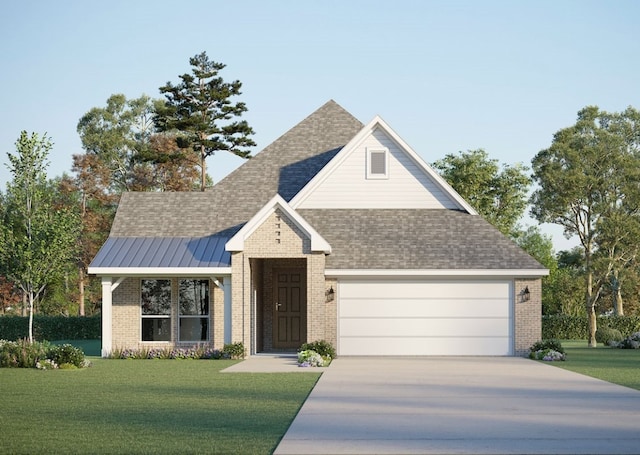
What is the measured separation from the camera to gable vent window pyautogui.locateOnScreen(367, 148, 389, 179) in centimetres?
2967

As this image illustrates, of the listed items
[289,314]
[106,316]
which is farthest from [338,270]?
[106,316]

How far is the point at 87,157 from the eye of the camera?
5909 cm

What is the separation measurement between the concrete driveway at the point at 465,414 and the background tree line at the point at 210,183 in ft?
54.9

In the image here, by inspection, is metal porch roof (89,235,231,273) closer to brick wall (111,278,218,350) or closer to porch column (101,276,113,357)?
porch column (101,276,113,357)

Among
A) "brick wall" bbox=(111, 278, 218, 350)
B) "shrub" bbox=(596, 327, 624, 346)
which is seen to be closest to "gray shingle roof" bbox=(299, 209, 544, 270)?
"brick wall" bbox=(111, 278, 218, 350)

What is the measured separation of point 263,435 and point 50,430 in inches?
115

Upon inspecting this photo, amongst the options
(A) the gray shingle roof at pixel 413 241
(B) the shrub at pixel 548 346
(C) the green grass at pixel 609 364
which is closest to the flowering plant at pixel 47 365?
(A) the gray shingle roof at pixel 413 241

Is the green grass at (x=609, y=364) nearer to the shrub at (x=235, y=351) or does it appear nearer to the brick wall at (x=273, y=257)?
the brick wall at (x=273, y=257)

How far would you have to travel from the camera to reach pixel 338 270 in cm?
2720

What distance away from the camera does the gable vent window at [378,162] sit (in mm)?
29672

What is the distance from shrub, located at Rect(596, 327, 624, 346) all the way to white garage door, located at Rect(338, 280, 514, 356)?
1018 cm

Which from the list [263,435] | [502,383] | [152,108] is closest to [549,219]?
[502,383]

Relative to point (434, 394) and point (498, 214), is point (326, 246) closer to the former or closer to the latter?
point (434, 394)

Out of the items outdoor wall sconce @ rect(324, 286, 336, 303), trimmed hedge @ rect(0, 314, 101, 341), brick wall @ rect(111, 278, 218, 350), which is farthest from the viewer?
trimmed hedge @ rect(0, 314, 101, 341)
